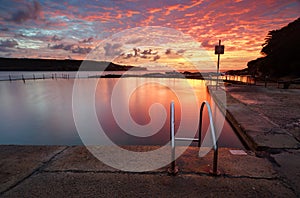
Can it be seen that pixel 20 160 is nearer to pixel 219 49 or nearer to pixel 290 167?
pixel 290 167

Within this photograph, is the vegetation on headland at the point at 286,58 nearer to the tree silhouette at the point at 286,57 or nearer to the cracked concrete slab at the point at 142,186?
the tree silhouette at the point at 286,57

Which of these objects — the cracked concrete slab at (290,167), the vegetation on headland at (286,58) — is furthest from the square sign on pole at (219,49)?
the vegetation on headland at (286,58)

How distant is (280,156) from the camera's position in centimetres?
250

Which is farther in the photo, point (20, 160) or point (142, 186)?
point (20, 160)

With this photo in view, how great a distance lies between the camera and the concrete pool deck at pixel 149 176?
1.79 meters

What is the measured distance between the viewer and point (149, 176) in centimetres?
205

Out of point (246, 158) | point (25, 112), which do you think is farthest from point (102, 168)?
point (25, 112)

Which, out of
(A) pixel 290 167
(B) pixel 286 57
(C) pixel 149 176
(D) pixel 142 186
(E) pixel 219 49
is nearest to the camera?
(D) pixel 142 186

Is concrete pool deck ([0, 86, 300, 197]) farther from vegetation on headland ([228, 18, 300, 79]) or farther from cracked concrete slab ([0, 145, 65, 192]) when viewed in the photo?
vegetation on headland ([228, 18, 300, 79])

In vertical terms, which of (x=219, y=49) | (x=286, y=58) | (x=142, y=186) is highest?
(x=286, y=58)

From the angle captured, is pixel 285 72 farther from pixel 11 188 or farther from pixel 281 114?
pixel 11 188

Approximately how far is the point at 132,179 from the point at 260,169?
1.61 metres

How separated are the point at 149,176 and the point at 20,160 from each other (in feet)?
6.15

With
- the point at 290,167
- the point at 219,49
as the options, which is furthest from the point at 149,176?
the point at 219,49
